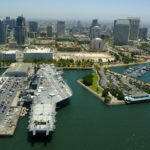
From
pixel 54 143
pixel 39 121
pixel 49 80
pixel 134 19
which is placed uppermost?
pixel 134 19

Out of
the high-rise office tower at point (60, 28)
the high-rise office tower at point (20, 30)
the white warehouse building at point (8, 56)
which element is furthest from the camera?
the high-rise office tower at point (60, 28)

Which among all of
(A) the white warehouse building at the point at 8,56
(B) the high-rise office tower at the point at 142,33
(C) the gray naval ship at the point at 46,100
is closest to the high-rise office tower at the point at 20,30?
(A) the white warehouse building at the point at 8,56

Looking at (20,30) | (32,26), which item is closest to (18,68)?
(20,30)

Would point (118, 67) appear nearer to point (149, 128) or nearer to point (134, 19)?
point (149, 128)

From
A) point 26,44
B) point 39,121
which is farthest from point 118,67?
point 26,44

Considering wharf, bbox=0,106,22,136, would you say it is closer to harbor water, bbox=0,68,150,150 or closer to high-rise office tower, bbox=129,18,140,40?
harbor water, bbox=0,68,150,150

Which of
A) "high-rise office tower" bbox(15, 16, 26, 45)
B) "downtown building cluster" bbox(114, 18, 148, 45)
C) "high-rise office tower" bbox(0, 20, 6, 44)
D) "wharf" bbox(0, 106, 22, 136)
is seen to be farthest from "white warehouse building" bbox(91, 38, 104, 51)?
"wharf" bbox(0, 106, 22, 136)

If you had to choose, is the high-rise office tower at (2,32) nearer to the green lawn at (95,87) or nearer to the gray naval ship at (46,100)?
the gray naval ship at (46,100)
